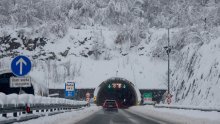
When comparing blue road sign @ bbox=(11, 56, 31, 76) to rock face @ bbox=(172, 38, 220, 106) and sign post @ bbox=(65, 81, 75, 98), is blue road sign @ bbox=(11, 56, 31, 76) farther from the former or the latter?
sign post @ bbox=(65, 81, 75, 98)

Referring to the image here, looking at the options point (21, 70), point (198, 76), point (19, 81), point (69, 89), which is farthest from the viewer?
point (198, 76)

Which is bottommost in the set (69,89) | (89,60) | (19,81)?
(69,89)

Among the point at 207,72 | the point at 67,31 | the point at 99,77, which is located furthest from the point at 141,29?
the point at 207,72

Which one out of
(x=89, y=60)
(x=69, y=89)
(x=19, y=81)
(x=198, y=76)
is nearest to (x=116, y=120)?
(x=19, y=81)

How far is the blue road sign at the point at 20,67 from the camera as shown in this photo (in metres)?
15.6

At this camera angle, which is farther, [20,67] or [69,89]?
[69,89]

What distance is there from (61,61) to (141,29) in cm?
2003

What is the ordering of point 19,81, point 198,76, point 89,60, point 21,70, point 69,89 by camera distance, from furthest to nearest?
point 89,60, point 198,76, point 69,89, point 21,70, point 19,81

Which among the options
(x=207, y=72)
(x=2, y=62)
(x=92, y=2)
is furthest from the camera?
(x=92, y=2)

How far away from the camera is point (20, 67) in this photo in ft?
51.4

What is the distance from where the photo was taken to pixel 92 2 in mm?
99500

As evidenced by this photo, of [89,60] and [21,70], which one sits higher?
[89,60]

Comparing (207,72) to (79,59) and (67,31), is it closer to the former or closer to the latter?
(79,59)

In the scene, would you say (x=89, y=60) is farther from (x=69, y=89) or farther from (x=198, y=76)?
(x=69, y=89)
